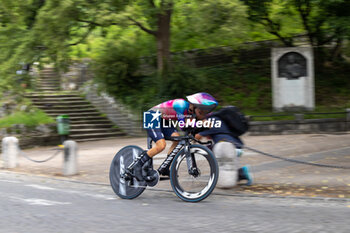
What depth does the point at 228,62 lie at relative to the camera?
90.8ft

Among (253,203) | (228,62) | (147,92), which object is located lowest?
(253,203)

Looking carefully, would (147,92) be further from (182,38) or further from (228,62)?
(228,62)

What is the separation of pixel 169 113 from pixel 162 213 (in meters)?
1.61

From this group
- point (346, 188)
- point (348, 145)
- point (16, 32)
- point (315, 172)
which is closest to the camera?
point (346, 188)

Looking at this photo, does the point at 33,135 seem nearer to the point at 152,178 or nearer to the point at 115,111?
the point at 115,111

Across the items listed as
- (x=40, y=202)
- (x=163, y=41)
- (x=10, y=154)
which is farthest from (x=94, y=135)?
(x=40, y=202)

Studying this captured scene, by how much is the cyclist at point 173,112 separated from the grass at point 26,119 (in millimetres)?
13199

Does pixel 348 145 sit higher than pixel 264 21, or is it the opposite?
pixel 264 21

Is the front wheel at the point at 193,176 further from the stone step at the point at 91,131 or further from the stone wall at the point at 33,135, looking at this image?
the stone step at the point at 91,131

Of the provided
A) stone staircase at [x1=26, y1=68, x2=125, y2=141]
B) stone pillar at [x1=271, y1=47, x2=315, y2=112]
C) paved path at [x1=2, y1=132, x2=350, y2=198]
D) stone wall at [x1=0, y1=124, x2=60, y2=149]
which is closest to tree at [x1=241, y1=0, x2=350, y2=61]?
stone pillar at [x1=271, y1=47, x2=315, y2=112]

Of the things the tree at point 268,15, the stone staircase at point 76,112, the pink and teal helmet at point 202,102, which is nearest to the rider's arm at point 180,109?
the pink and teal helmet at point 202,102

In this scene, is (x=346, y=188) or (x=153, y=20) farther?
(x=153, y=20)

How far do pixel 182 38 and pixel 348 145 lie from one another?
13.0m

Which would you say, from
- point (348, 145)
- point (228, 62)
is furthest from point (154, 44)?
point (348, 145)
